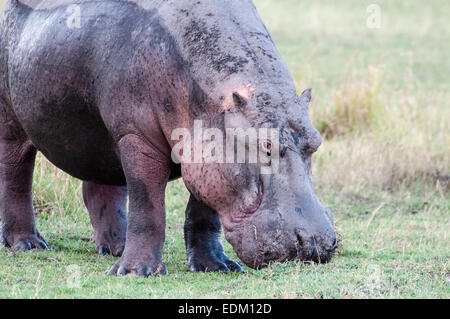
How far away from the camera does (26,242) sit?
23.1ft

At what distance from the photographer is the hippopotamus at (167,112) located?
17.5ft

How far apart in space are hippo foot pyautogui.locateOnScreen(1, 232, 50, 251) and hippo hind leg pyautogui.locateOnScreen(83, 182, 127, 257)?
407 mm

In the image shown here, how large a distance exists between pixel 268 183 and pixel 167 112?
2.77ft

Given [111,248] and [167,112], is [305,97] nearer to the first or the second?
[167,112]

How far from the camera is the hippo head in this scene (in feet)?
17.2

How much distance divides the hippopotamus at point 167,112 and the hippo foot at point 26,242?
0.01m

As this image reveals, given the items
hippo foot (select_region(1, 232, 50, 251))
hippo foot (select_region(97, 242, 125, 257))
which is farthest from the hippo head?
hippo foot (select_region(1, 232, 50, 251))

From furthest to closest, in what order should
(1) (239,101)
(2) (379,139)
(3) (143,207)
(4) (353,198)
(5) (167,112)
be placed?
(2) (379,139), (4) (353,198), (3) (143,207), (5) (167,112), (1) (239,101)

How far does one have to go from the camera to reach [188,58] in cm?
569

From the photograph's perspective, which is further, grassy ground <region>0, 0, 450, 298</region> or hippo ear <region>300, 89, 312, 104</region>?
hippo ear <region>300, 89, 312, 104</region>

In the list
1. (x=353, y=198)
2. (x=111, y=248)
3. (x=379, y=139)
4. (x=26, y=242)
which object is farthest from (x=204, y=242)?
(x=379, y=139)

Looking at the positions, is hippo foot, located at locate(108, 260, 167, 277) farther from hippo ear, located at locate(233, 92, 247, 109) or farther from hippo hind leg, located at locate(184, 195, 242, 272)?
hippo ear, located at locate(233, 92, 247, 109)
